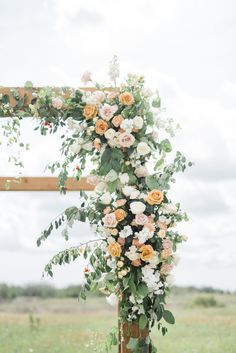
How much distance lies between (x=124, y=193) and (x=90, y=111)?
43cm

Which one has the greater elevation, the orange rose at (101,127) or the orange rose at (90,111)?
the orange rose at (90,111)

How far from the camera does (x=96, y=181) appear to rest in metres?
3.26

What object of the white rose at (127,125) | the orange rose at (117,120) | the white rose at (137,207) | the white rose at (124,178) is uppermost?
the orange rose at (117,120)

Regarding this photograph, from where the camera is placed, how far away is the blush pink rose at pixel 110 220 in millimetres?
3129

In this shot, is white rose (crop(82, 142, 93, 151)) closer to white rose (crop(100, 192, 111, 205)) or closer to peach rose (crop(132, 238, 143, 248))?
white rose (crop(100, 192, 111, 205))

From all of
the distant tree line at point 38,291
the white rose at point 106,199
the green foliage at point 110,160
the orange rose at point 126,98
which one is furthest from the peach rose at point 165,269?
the distant tree line at point 38,291

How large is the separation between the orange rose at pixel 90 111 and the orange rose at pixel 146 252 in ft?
2.23

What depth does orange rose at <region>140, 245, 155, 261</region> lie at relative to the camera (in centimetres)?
309

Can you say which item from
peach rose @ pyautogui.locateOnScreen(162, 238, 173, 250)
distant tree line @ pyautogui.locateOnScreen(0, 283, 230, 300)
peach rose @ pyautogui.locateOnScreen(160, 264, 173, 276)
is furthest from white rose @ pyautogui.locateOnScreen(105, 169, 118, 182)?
distant tree line @ pyautogui.locateOnScreen(0, 283, 230, 300)

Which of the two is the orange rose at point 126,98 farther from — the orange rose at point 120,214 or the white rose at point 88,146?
the orange rose at point 120,214

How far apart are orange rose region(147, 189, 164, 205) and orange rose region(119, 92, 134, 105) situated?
445 millimetres

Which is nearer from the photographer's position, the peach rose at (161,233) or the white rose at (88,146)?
the peach rose at (161,233)

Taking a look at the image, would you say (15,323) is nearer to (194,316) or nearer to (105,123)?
(194,316)

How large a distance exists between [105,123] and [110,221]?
469 millimetres
